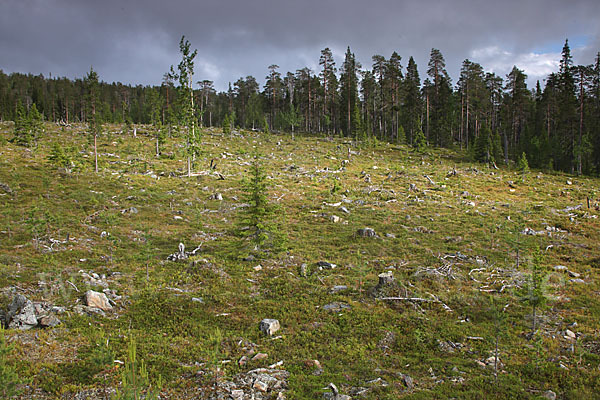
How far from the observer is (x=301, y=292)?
12430 millimetres

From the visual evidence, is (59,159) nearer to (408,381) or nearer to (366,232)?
(366,232)

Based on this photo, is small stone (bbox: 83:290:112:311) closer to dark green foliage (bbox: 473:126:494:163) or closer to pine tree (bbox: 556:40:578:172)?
dark green foliage (bbox: 473:126:494:163)

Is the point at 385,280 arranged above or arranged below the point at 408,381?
above

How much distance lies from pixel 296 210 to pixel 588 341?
1768 centimetres

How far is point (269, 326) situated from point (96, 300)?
19.1ft

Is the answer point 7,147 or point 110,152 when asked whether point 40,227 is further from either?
point 7,147

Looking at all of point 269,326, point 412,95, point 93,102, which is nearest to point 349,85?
point 412,95

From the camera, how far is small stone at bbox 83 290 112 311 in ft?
32.9

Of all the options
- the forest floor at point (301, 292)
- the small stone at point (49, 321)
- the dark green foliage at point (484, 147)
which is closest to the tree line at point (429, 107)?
the dark green foliage at point (484, 147)

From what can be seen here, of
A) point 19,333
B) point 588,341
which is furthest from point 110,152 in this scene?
point 588,341

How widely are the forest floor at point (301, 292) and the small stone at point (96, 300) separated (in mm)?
182

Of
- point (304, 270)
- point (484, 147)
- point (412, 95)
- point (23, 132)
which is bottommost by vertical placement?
point (304, 270)

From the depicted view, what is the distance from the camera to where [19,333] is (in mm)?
8031

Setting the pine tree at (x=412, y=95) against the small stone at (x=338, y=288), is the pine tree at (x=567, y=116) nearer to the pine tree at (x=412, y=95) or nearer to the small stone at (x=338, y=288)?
the pine tree at (x=412, y=95)
